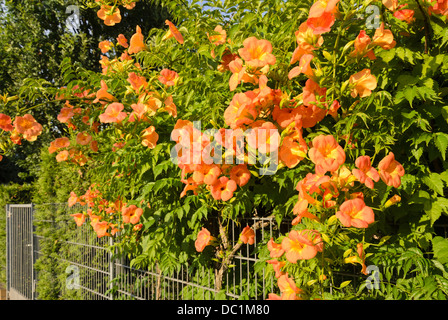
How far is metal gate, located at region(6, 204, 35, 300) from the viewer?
7023 mm

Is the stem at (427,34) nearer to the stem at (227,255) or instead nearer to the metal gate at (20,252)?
the stem at (227,255)

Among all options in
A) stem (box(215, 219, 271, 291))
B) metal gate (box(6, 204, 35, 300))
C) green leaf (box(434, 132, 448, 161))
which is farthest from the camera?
metal gate (box(6, 204, 35, 300))

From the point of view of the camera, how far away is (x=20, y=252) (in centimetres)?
759

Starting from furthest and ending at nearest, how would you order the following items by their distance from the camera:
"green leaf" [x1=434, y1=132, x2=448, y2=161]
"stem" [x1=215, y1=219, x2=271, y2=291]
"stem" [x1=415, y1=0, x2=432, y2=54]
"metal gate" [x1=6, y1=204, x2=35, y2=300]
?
"metal gate" [x1=6, y1=204, x2=35, y2=300] < "stem" [x1=215, y1=219, x2=271, y2=291] < "stem" [x1=415, y1=0, x2=432, y2=54] < "green leaf" [x1=434, y1=132, x2=448, y2=161]

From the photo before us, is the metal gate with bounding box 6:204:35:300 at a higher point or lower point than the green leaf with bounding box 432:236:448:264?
lower

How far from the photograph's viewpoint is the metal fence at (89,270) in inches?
99.6

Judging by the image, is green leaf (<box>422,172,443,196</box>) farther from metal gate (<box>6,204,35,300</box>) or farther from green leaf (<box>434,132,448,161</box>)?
metal gate (<box>6,204,35,300</box>)

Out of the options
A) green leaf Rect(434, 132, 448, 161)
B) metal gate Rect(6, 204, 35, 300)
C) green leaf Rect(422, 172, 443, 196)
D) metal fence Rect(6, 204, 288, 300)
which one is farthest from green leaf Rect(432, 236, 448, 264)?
metal gate Rect(6, 204, 35, 300)

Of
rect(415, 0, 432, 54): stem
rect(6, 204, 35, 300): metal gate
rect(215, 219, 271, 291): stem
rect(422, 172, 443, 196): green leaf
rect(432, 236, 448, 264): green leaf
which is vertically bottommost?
rect(6, 204, 35, 300): metal gate

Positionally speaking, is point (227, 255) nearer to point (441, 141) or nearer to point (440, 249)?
point (440, 249)

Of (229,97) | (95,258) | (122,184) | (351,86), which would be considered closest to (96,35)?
(95,258)

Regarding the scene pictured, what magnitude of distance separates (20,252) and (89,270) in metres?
3.75

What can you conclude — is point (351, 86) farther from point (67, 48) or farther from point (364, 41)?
point (67, 48)
